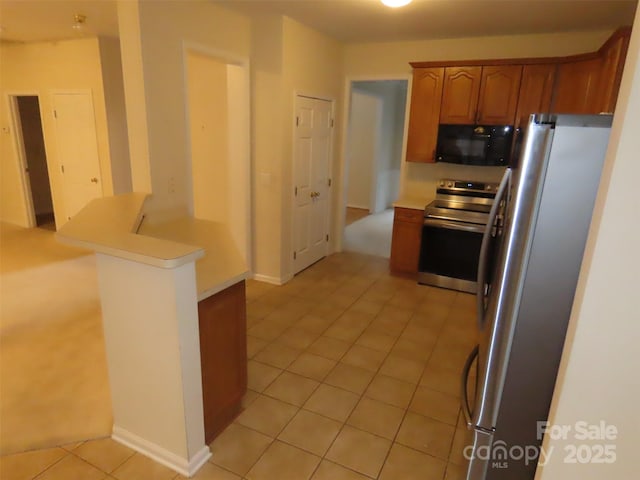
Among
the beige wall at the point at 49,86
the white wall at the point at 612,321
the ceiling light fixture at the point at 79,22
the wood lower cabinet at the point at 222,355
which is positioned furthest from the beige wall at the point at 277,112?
the white wall at the point at 612,321

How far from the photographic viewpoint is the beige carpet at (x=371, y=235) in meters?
5.69

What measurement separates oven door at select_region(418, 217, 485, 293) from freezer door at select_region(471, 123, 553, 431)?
8.79 feet

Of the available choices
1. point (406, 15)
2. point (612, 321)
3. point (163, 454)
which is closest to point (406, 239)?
point (406, 15)

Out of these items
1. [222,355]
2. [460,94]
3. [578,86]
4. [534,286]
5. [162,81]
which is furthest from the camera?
[460,94]

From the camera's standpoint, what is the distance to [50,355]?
2857mm

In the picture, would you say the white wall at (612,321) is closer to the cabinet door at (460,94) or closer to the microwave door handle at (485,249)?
the microwave door handle at (485,249)

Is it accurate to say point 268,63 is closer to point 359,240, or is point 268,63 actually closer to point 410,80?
point 410,80

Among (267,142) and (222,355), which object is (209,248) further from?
(267,142)

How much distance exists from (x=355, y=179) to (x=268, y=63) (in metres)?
4.87

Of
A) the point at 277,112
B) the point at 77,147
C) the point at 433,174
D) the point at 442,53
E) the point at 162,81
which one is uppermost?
the point at 442,53

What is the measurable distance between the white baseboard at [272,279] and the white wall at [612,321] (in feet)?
11.0

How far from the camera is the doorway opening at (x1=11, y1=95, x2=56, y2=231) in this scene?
5.96 m

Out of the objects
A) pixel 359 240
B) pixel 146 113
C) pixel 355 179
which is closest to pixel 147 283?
pixel 146 113

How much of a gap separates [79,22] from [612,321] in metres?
5.11
